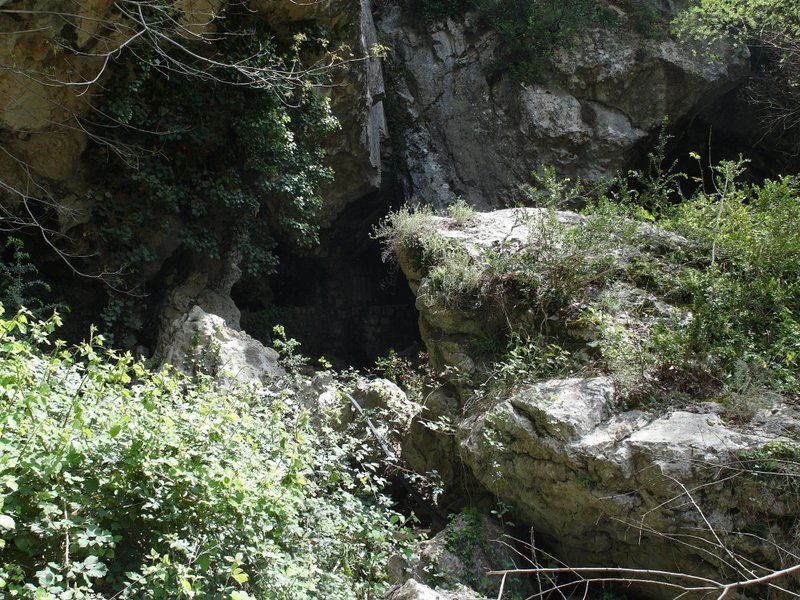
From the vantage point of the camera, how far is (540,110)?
35.6 feet

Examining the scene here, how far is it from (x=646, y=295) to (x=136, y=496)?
13.1 ft

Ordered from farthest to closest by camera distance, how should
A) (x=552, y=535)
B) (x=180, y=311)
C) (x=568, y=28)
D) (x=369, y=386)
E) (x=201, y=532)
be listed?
(x=568, y=28)
(x=180, y=311)
(x=369, y=386)
(x=552, y=535)
(x=201, y=532)

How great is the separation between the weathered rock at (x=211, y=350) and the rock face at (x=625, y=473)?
1.95m

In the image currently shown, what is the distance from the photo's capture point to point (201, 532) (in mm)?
3100

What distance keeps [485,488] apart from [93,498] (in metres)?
2.81

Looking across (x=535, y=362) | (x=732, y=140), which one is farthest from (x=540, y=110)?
(x=535, y=362)

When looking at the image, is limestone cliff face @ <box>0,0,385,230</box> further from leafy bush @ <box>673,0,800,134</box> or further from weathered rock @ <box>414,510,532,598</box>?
leafy bush @ <box>673,0,800,134</box>

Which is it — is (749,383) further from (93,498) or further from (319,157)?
(319,157)

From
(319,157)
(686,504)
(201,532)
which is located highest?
(319,157)

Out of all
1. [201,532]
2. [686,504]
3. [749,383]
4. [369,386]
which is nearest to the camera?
[201,532]

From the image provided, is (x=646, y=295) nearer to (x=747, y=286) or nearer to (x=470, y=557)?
(x=747, y=286)

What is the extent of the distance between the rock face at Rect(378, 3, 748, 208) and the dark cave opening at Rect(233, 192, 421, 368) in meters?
1.25

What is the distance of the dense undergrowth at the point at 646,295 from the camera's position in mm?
4398

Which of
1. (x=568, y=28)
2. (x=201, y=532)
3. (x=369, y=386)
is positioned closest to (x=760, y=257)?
(x=369, y=386)
